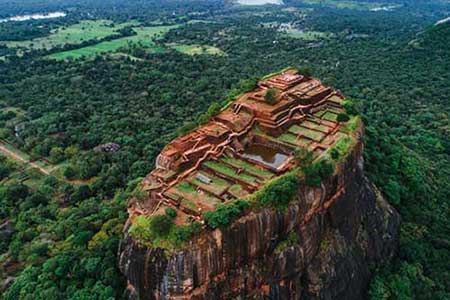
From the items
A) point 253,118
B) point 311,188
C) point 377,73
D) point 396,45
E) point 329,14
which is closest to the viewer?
point 311,188

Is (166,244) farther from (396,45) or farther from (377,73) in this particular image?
(396,45)

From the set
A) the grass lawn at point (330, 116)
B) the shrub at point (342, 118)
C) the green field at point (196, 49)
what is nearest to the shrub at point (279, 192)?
the shrub at point (342, 118)

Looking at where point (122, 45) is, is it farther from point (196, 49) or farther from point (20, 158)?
point (20, 158)

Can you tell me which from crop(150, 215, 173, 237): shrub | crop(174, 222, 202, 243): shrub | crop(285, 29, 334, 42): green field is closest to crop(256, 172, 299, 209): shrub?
crop(174, 222, 202, 243): shrub

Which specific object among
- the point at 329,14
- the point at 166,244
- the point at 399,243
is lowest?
the point at 329,14

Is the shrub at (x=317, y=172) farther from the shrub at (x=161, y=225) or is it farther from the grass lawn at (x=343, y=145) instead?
the shrub at (x=161, y=225)

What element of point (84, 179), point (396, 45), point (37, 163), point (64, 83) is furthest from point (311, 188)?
point (396, 45)

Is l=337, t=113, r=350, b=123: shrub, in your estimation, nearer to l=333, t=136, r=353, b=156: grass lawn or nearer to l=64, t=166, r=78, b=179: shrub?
l=333, t=136, r=353, b=156: grass lawn
